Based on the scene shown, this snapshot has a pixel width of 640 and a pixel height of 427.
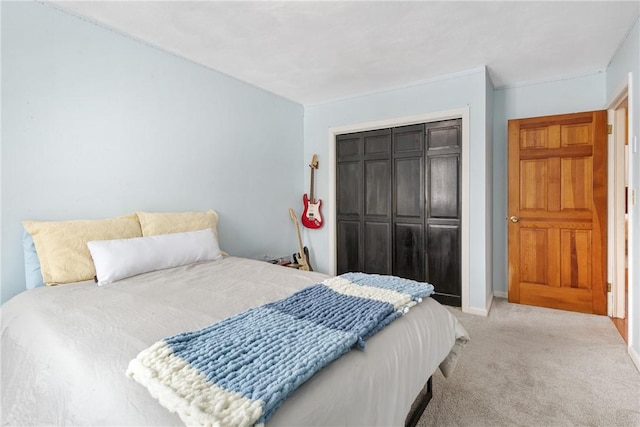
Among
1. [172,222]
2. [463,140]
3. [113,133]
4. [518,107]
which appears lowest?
[172,222]

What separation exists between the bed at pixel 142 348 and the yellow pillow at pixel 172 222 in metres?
0.50

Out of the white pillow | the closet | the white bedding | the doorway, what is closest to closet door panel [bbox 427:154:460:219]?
Result: the closet

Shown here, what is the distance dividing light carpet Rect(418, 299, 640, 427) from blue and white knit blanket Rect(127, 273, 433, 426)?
0.84m

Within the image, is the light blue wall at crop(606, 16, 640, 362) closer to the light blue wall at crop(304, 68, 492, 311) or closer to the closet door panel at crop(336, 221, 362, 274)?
the light blue wall at crop(304, 68, 492, 311)

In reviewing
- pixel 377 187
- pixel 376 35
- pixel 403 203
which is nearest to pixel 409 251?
pixel 403 203

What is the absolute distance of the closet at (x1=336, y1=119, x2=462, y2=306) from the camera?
3338 millimetres

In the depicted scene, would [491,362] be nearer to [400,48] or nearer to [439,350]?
[439,350]

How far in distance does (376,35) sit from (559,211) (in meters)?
2.54

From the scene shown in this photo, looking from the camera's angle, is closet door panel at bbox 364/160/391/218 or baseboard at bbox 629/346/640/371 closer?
baseboard at bbox 629/346/640/371

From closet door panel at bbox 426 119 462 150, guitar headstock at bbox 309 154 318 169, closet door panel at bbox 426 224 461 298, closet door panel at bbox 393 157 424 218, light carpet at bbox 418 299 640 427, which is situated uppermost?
closet door panel at bbox 426 119 462 150

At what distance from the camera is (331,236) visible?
4.13 metres

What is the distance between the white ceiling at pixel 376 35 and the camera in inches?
82.7

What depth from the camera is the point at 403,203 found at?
3646 millimetres

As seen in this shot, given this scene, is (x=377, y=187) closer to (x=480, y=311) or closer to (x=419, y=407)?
(x=480, y=311)
